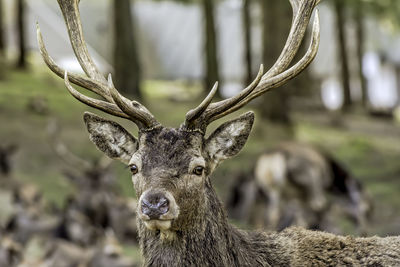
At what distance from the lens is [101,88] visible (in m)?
5.50

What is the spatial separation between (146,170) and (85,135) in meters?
13.0

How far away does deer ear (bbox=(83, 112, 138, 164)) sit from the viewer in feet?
17.3

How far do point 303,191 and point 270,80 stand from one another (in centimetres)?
793

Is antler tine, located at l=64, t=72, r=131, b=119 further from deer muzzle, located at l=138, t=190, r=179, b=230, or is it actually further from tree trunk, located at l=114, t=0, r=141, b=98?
tree trunk, located at l=114, t=0, r=141, b=98

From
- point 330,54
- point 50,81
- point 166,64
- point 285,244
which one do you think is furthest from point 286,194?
point 330,54

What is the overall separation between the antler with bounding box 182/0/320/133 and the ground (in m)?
6.43

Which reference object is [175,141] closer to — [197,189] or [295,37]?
[197,189]

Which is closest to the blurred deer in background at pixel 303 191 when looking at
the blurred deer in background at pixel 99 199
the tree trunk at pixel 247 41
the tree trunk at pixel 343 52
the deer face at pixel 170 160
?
the blurred deer in background at pixel 99 199

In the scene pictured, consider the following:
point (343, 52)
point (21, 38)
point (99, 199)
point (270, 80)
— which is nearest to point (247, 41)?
point (343, 52)

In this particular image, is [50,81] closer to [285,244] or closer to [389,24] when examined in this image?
[389,24]

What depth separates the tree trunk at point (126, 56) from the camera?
65.9ft

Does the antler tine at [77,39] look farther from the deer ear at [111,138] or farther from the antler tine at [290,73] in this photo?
the antler tine at [290,73]

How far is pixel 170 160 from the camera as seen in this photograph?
489 centimetres

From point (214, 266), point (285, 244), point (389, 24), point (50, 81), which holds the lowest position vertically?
point (214, 266)
